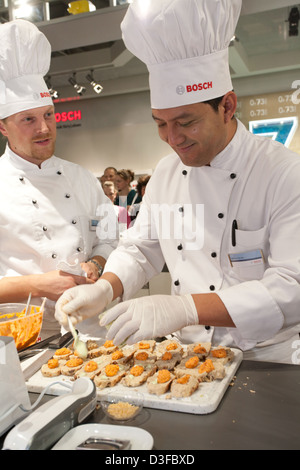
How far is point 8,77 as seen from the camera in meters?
2.08

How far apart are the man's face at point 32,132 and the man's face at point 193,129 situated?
73cm

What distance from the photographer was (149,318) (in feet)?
4.36

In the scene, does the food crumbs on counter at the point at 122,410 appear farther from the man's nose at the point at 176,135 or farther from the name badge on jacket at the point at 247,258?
the man's nose at the point at 176,135

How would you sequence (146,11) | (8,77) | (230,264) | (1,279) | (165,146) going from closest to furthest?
(146,11)
(230,264)
(1,279)
(8,77)
(165,146)

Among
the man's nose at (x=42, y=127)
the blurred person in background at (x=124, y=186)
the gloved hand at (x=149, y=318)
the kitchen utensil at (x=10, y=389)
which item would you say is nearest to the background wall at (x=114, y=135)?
the blurred person in background at (x=124, y=186)

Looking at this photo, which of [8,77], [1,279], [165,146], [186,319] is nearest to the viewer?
[186,319]

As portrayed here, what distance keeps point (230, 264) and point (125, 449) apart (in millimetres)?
894

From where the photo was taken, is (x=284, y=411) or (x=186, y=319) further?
(x=186, y=319)

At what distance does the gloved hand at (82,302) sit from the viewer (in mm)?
1429

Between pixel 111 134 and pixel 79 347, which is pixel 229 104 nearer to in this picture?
pixel 79 347

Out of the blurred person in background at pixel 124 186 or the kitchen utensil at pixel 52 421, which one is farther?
the blurred person in background at pixel 124 186

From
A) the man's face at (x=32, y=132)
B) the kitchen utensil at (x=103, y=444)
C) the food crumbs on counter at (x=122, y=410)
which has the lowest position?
the food crumbs on counter at (x=122, y=410)
